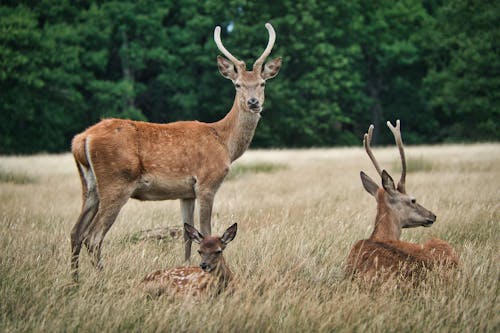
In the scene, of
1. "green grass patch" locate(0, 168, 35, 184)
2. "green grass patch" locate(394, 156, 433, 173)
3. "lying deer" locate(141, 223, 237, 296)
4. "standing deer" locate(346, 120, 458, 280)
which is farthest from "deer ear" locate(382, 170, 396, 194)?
"green grass patch" locate(0, 168, 35, 184)

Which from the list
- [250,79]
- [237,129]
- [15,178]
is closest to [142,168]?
[237,129]

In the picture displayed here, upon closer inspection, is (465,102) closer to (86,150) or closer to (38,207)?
(38,207)

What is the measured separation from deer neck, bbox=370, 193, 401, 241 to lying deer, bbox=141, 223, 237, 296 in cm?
117

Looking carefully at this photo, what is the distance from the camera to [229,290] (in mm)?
4008

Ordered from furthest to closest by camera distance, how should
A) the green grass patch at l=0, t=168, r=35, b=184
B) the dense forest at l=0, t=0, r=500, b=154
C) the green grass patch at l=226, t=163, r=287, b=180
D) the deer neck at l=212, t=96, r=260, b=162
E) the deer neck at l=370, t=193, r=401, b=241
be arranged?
the dense forest at l=0, t=0, r=500, b=154 → the green grass patch at l=226, t=163, r=287, b=180 → the green grass patch at l=0, t=168, r=35, b=184 → the deer neck at l=212, t=96, r=260, b=162 → the deer neck at l=370, t=193, r=401, b=241

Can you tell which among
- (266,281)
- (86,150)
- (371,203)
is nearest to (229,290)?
(266,281)

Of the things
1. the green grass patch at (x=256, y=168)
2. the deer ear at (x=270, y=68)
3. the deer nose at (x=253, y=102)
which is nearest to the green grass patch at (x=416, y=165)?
the green grass patch at (x=256, y=168)

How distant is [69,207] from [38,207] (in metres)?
0.39

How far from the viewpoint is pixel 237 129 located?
6.37 m

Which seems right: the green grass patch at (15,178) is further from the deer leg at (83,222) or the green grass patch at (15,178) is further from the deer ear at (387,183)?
the deer ear at (387,183)

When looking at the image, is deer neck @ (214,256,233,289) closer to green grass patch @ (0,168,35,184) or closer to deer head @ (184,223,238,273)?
deer head @ (184,223,238,273)

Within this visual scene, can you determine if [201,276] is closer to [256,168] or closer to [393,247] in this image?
[393,247]

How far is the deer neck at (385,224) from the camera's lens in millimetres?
4926

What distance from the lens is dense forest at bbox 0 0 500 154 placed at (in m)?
25.7
